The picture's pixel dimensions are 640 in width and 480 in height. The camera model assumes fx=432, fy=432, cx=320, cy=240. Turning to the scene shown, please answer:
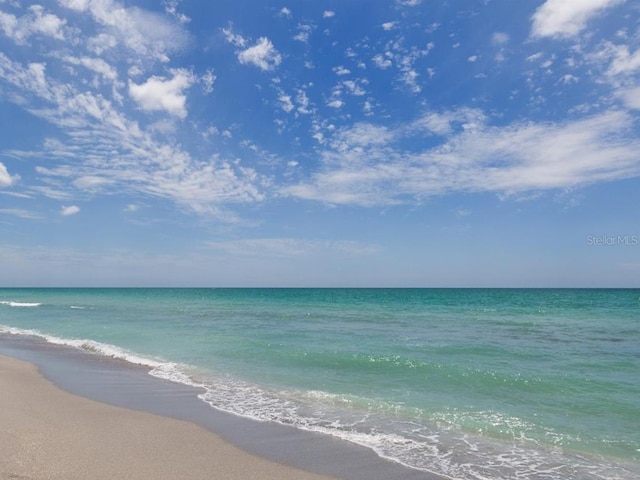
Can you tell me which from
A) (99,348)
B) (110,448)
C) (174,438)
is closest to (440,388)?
(174,438)

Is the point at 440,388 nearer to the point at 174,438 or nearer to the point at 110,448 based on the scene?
the point at 174,438

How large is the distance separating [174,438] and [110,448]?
90 cm

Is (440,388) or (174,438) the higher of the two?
(174,438)

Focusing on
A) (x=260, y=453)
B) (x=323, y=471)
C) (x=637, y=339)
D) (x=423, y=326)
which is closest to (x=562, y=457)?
(x=323, y=471)

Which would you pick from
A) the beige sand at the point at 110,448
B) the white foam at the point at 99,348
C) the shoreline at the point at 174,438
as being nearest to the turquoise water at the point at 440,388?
the white foam at the point at 99,348

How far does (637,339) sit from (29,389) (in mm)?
23096

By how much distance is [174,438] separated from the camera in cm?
657

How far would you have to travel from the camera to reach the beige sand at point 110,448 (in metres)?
5.27

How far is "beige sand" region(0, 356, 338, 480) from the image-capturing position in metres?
5.27

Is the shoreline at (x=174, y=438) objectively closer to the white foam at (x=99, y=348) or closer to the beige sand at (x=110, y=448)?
the beige sand at (x=110, y=448)

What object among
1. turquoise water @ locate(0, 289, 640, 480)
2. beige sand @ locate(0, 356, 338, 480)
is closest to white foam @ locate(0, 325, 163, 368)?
turquoise water @ locate(0, 289, 640, 480)

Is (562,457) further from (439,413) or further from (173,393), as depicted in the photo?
(173,393)

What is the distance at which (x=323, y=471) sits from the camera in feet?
18.4

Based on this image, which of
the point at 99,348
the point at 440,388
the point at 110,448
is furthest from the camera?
the point at 99,348
